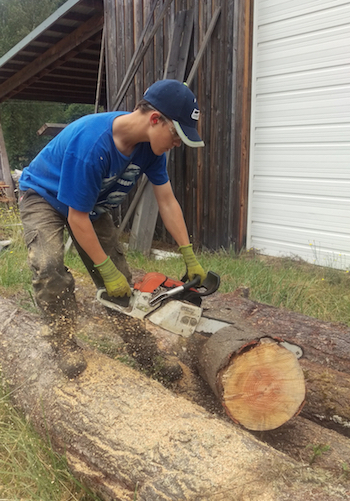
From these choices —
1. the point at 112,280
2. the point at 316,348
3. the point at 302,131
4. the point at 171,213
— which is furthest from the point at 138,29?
the point at 316,348

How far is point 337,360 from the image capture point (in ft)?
8.52

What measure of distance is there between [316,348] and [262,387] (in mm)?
809

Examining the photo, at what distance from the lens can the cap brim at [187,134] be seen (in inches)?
83.7

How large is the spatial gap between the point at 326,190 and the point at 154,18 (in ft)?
12.1

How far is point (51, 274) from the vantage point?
243 cm

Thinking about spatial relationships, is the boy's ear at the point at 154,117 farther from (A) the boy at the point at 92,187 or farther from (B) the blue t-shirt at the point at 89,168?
(B) the blue t-shirt at the point at 89,168

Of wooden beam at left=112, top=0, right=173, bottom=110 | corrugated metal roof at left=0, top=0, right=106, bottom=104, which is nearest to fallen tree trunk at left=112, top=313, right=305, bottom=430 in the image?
wooden beam at left=112, top=0, right=173, bottom=110

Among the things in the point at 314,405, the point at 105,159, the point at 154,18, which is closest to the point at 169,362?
the point at 314,405

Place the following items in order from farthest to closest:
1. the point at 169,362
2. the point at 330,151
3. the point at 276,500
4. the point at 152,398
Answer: the point at 330,151
the point at 169,362
the point at 152,398
the point at 276,500

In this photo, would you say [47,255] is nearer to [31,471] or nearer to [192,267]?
[192,267]

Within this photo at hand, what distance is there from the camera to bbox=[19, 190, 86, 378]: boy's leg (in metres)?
2.43

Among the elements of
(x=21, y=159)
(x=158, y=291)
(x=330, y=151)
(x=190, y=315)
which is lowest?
(x=21, y=159)

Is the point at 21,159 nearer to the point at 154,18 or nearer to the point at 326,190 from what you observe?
the point at 154,18

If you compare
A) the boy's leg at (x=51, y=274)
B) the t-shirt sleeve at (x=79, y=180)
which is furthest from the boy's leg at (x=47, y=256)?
the t-shirt sleeve at (x=79, y=180)
